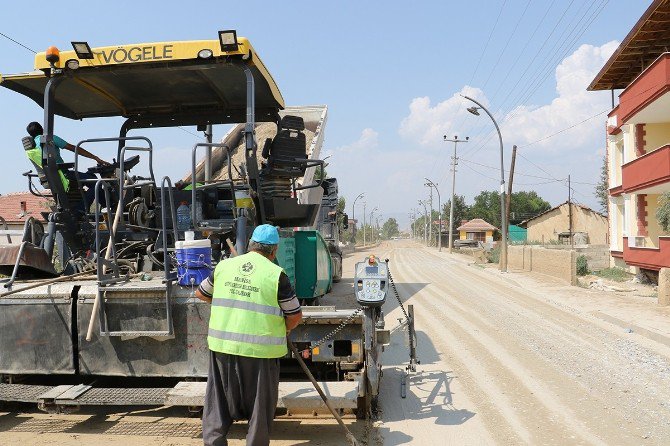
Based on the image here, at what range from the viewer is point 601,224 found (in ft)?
175

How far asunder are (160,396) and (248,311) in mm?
1357

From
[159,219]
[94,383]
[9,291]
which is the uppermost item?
[159,219]

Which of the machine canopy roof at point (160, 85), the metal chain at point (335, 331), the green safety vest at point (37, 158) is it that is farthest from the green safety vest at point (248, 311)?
the green safety vest at point (37, 158)

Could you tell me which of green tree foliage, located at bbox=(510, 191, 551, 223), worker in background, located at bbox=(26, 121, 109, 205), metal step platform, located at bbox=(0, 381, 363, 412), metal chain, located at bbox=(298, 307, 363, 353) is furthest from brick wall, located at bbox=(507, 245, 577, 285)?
green tree foliage, located at bbox=(510, 191, 551, 223)

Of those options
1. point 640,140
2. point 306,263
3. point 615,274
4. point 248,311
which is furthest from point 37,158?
point 615,274

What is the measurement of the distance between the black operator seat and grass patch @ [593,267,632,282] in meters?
16.8

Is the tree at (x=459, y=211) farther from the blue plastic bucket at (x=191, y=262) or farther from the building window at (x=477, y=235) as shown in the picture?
the blue plastic bucket at (x=191, y=262)

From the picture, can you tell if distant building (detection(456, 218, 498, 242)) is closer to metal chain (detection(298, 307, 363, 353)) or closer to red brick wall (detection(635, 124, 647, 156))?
red brick wall (detection(635, 124, 647, 156))

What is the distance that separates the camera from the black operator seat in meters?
5.80

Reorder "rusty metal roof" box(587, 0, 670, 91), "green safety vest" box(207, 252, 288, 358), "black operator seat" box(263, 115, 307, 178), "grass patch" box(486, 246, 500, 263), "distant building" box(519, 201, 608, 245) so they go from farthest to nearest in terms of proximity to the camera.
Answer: "distant building" box(519, 201, 608, 245) → "grass patch" box(486, 246, 500, 263) → "rusty metal roof" box(587, 0, 670, 91) → "black operator seat" box(263, 115, 307, 178) → "green safety vest" box(207, 252, 288, 358)

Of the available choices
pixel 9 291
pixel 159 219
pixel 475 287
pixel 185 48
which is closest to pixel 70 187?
pixel 159 219

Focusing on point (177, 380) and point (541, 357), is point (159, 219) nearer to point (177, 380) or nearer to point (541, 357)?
point (177, 380)

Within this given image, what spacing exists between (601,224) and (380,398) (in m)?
53.7

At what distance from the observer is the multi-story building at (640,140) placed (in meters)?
16.6
